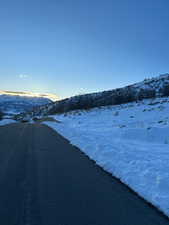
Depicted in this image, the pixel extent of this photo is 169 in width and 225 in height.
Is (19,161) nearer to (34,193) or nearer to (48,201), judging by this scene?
(34,193)

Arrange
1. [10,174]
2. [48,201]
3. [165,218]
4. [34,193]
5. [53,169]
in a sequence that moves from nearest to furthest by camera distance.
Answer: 1. [165,218]
2. [48,201]
3. [34,193]
4. [10,174]
5. [53,169]

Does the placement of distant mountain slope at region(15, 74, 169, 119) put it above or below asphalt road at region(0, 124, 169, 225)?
above

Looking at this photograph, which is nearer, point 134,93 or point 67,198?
point 67,198

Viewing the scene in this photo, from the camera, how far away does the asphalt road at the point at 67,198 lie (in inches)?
151

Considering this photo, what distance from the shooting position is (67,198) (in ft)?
15.5

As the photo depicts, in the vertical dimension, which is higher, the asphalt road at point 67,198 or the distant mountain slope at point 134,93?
the distant mountain slope at point 134,93

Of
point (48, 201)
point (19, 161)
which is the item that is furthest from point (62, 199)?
point (19, 161)

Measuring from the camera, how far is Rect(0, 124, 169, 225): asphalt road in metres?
3.84

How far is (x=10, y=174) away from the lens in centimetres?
642

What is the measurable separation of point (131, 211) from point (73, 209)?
1083 mm

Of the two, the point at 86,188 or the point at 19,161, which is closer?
the point at 86,188

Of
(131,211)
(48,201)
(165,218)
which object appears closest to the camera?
(165,218)

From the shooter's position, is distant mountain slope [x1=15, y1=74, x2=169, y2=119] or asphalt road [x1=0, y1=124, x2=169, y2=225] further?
distant mountain slope [x1=15, y1=74, x2=169, y2=119]

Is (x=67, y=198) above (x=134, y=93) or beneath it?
beneath
